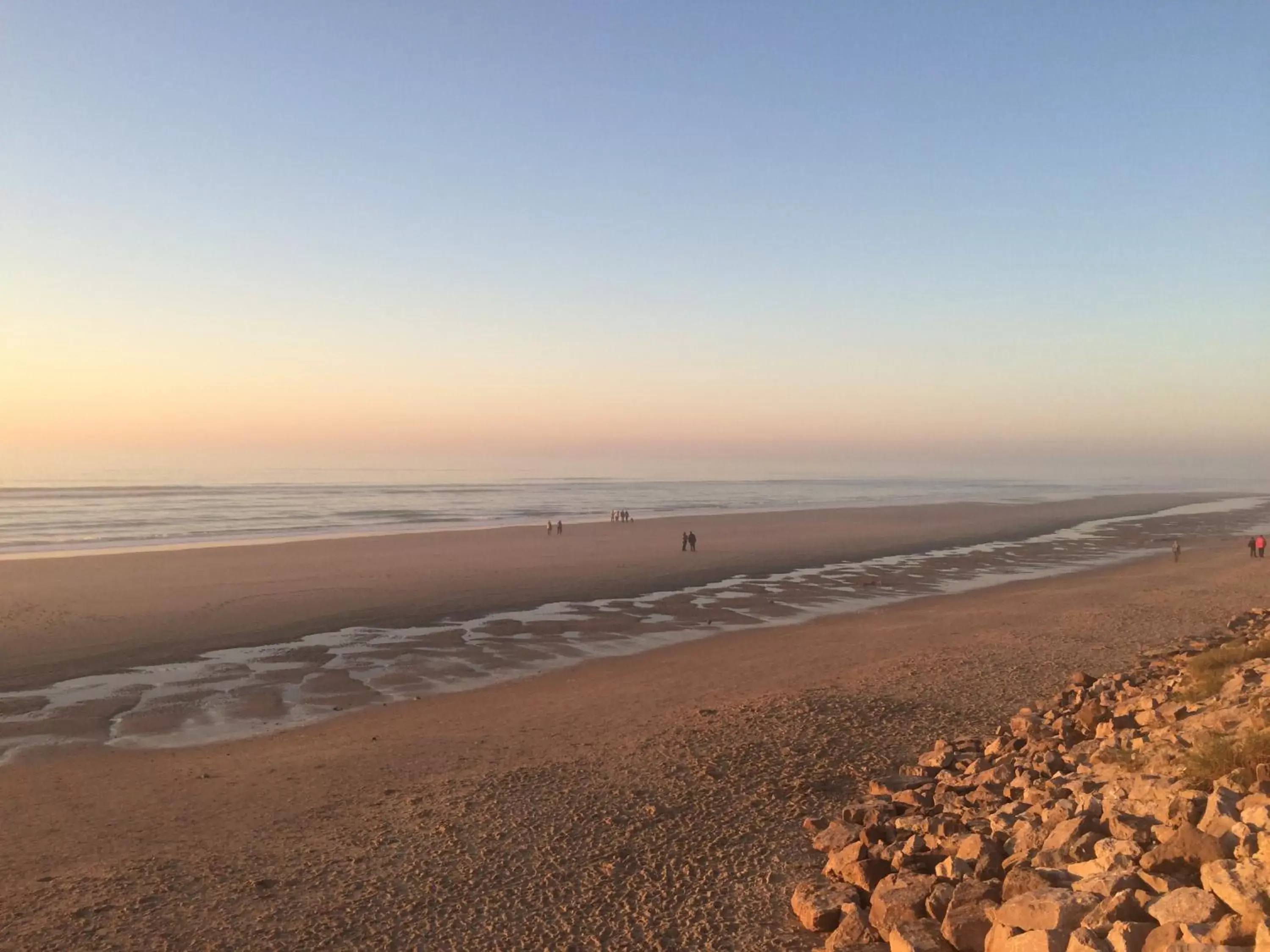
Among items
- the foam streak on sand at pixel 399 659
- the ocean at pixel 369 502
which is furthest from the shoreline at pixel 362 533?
the foam streak on sand at pixel 399 659

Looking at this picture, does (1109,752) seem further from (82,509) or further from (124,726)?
(82,509)

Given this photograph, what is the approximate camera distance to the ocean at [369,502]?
47.7 metres

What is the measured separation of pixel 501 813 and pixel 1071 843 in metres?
5.66

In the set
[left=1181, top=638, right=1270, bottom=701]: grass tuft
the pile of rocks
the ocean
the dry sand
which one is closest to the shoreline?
the ocean

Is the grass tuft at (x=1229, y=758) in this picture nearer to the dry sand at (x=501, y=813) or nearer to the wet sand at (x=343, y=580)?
the dry sand at (x=501, y=813)

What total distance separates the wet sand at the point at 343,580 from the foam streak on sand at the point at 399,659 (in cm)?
115

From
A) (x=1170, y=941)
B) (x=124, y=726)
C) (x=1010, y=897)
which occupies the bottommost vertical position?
(x=124, y=726)

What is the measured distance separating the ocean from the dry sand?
113 feet

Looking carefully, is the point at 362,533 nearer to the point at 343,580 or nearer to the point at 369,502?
the point at 343,580

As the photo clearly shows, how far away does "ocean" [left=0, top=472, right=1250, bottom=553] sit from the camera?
4772 cm

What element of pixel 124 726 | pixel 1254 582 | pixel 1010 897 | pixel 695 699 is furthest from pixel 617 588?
pixel 1010 897

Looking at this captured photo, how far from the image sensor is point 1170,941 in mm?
4242

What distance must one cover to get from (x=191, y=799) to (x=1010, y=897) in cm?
883

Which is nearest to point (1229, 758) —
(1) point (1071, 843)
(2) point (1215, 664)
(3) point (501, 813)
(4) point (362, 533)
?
(1) point (1071, 843)
